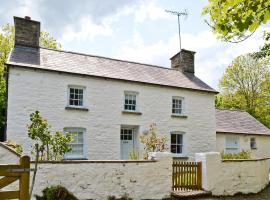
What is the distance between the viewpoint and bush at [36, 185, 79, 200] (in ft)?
29.4

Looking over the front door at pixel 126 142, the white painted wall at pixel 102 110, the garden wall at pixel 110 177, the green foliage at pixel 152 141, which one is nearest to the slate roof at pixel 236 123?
the white painted wall at pixel 102 110

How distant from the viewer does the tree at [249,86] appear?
37406 mm

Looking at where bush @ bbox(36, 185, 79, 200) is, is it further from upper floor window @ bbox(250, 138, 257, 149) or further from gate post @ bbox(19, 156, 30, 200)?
upper floor window @ bbox(250, 138, 257, 149)

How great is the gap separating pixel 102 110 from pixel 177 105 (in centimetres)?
571

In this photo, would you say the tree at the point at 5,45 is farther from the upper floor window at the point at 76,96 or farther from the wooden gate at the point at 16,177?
the wooden gate at the point at 16,177

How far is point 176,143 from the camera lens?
787 inches

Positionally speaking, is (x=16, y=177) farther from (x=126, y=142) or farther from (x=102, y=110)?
(x=126, y=142)

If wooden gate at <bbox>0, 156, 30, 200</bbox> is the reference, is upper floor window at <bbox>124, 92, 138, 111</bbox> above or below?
above

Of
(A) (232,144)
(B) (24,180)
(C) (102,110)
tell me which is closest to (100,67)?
(C) (102,110)

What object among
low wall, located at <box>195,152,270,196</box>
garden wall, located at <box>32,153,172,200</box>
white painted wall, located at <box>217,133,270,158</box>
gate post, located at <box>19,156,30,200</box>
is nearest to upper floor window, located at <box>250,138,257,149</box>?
white painted wall, located at <box>217,133,270,158</box>

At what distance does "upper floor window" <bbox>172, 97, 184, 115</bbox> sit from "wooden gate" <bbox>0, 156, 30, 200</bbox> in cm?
1602

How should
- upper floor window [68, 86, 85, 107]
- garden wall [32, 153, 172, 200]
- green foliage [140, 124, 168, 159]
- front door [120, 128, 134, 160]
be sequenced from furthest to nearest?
1. front door [120, 128, 134, 160]
2. green foliage [140, 124, 168, 159]
3. upper floor window [68, 86, 85, 107]
4. garden wall [32, 153, 172, 200]

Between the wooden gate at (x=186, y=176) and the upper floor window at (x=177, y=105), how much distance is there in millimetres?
8527

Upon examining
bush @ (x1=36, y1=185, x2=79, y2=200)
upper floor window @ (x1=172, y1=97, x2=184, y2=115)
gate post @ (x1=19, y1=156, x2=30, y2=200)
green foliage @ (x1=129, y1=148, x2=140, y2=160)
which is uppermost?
upper floor window @ (x1=172, y1=97, x2=184, y2=115)
